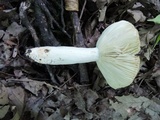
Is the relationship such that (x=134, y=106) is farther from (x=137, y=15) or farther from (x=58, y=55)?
(x=137, y=15)

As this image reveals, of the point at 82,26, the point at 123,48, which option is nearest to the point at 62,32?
the point at 82,26

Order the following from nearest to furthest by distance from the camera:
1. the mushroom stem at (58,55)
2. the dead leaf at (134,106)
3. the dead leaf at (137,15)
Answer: the mushroom stem at (58,55) < the dead leaf at (134,106) < the dead leaf at (137,15)

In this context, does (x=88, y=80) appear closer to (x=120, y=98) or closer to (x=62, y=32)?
(x=120, y=98)

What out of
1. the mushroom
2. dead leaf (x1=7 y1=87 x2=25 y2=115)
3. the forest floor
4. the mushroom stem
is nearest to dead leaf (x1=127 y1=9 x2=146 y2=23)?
the forest floor

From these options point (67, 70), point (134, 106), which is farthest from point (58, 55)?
point (134, 106)

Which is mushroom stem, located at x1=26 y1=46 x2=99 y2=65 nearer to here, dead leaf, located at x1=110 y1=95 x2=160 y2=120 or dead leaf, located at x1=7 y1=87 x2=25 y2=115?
dead leaf, located at x1=7 y1=87 x2=25 y2=115

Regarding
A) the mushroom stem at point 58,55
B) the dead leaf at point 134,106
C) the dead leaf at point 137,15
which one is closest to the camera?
the mushroom stem at point 58,55

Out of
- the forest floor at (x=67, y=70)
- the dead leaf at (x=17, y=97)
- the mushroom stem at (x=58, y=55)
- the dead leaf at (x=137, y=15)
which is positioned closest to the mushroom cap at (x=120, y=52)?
the mushroom stem at (x=58, y=55)

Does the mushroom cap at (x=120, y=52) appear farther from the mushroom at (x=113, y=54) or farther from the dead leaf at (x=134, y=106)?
the dead leaf at (x=134, y=106)
